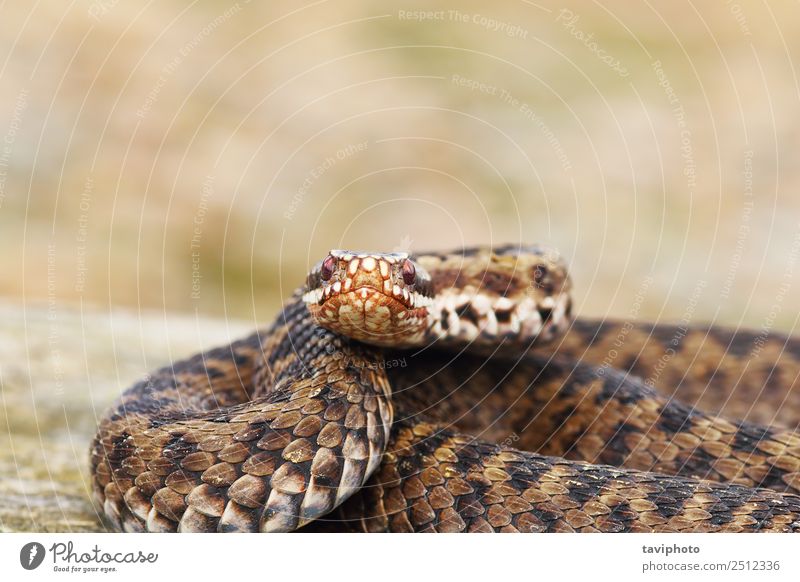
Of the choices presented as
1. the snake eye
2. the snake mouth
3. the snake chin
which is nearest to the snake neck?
the snake chin

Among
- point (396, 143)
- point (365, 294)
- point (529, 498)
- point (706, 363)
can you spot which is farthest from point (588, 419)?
point (396, 143)

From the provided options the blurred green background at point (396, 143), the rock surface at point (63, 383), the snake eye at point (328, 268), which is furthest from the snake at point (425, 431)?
the blurred green background at point (396, 143)

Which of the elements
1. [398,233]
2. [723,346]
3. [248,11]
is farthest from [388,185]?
[723,346]

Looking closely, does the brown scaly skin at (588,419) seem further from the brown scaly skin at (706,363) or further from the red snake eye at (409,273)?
the brown scaly skin at (706,363)

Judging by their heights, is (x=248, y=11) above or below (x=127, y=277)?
above

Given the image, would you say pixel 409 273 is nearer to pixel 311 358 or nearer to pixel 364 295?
pixel 364 295
